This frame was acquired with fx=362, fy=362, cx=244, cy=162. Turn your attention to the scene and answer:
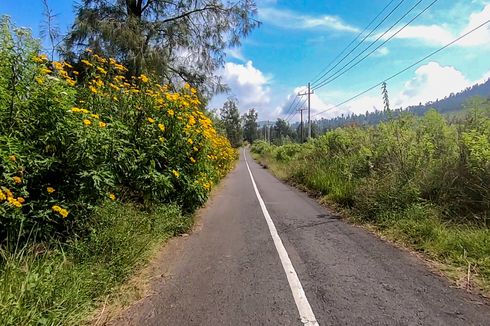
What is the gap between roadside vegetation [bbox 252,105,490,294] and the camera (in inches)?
218

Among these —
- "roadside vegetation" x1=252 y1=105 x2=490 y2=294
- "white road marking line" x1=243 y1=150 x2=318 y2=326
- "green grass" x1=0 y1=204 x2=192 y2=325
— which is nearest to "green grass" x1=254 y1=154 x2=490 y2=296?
"roadside vegetation" x1=252 y1=105 x2=490 y2=294

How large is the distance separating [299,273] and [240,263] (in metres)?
0.93

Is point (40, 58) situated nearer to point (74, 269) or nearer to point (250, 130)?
point (74, 269)

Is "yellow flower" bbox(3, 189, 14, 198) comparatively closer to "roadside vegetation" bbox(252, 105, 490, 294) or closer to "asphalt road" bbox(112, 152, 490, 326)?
"asphalt road" bbox(112, 152, 490, 326)

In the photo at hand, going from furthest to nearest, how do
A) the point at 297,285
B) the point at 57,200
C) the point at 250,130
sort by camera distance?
the point at 250,130, the point at 297,285, the point at 57,200

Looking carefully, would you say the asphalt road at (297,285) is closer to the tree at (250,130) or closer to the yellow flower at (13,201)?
the yellow flower at (13,201)

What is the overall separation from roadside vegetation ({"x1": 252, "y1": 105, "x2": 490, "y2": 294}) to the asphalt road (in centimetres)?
59

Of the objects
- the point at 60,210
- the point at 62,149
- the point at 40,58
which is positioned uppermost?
the point at 40,58

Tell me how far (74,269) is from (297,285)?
2596mm

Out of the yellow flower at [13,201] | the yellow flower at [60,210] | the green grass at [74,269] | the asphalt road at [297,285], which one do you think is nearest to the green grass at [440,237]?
the asphalt road at [297,285]

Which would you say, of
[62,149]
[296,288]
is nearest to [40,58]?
[62,149]

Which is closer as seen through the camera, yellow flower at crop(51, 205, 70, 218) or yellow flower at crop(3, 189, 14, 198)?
yellow flower at crop(3, 189, 14, 198)

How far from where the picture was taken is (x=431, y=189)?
7.58 metres

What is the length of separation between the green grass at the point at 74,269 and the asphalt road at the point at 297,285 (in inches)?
16.5
